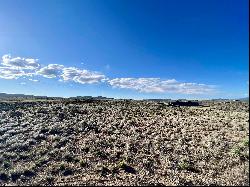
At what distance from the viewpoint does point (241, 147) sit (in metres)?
25.1

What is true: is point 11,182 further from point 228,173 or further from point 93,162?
point 228,173

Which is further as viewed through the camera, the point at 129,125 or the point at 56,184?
the point at 129,125

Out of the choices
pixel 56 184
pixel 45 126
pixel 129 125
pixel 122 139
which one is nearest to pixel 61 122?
pixel 45 126

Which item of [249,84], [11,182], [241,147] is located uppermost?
[249,84]

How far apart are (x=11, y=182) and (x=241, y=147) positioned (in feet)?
49.8

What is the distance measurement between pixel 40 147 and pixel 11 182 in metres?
8.14

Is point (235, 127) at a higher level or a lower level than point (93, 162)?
higher

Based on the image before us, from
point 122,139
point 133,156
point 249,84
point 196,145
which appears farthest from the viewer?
point 122,139

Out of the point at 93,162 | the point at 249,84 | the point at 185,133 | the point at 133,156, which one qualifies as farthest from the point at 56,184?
the point at 185,133

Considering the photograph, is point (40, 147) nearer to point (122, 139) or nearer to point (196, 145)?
point (122, 139)

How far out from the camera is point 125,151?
1137 inches

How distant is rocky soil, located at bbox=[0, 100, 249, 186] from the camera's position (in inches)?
883

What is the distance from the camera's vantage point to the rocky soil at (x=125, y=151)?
73.6 feet

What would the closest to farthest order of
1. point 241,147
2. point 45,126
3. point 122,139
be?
point 241,147 < point 122,139 < point 45,126
